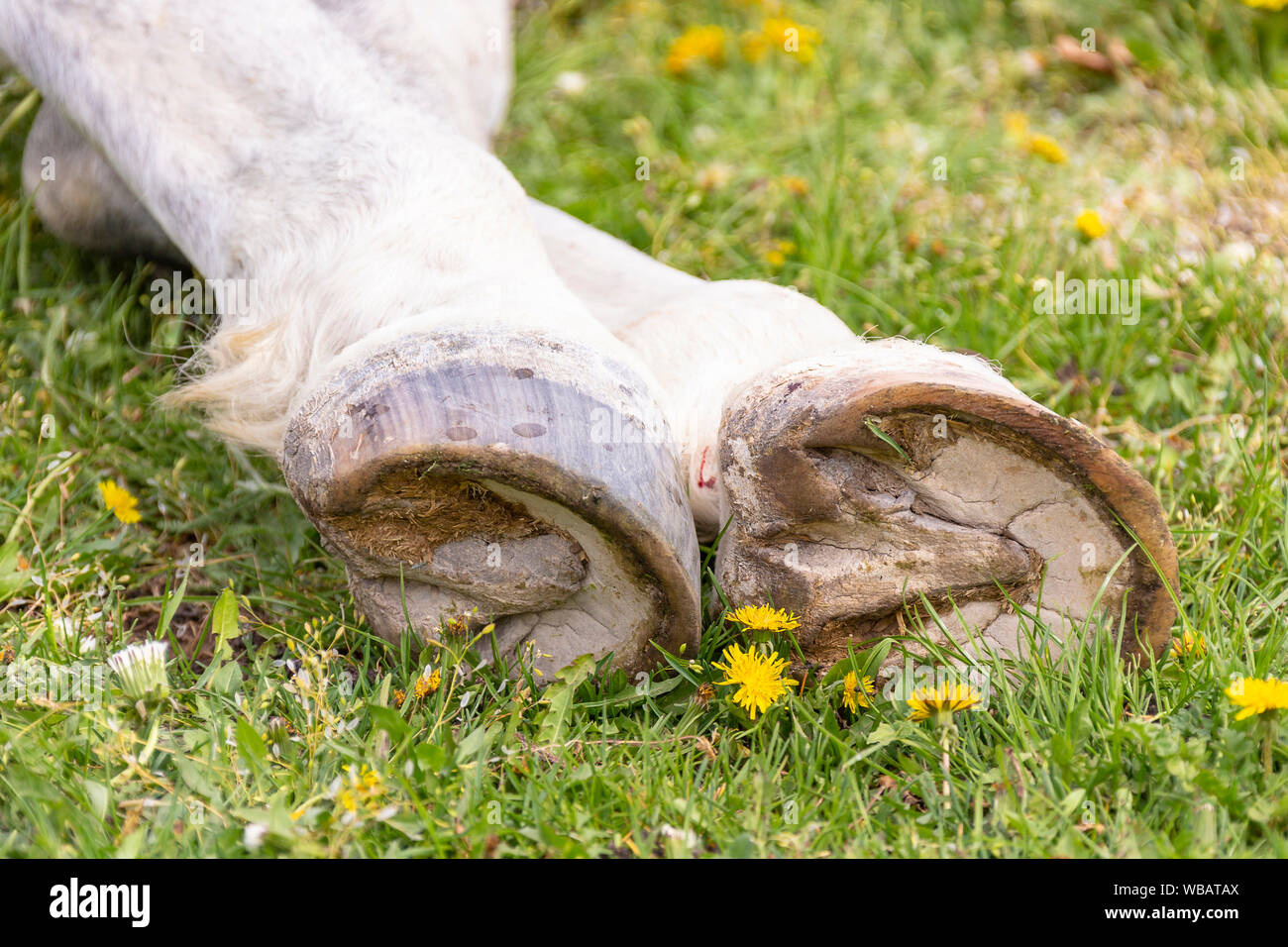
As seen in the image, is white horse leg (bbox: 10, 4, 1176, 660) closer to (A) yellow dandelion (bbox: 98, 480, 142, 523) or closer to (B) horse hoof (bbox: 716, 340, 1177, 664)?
(B) horse hoof (bbox: 716, 340, 1177, 664)

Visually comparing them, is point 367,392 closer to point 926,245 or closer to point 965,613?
point 965,613

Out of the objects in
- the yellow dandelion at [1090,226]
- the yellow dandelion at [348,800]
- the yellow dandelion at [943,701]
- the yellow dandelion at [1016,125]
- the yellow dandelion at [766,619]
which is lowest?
the yellow dandelion at [348,800]

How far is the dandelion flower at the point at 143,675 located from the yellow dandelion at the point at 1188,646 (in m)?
1.30

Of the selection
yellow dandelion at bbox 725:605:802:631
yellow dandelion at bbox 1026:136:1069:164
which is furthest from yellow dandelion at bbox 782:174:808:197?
yellow dandelion at bbox 725:605:802:631

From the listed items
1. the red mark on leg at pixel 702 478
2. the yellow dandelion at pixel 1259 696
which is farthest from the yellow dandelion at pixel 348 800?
the yellow dandelion at pixel 1259 696

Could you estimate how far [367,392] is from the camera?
133cm

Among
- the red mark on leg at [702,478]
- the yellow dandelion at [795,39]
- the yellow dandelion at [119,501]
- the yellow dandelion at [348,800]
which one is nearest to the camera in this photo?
the yellow dandelion at [348,800]

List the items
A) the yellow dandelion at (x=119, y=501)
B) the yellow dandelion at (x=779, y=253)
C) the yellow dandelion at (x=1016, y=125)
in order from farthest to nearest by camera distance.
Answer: the yellow dandelion at (x=1016, y=125)
the yellow dandelion at (x=779, y=253)
the yellow dandelion at (x=119, y=501)

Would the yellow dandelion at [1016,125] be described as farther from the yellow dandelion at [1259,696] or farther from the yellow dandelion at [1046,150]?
the yellow dandelion at [1259,696]

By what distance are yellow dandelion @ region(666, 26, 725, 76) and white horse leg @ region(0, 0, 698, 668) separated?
1.74 metres

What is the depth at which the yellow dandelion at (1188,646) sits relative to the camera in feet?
5.09

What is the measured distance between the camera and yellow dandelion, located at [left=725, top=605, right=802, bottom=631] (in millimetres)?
1469

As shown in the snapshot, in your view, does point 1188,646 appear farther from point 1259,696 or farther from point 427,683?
point 427,683

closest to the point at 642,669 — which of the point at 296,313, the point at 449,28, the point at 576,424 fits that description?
the point at 576,424
